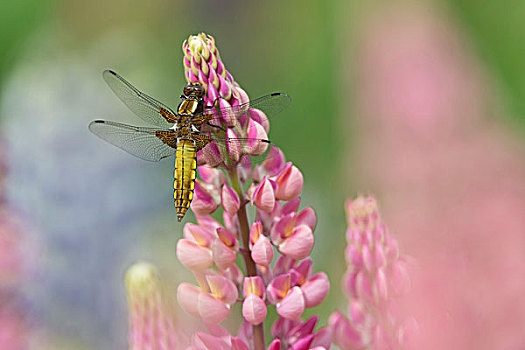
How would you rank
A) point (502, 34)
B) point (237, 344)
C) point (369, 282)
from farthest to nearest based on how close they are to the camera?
point (502, 34) < point (369, 282) < point (237, 344)

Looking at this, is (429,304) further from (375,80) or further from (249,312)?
(375,80)

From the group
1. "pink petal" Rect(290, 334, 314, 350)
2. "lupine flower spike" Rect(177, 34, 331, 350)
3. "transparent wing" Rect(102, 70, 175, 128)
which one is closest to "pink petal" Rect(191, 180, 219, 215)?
"lupine flower spike" Rect(177, 34, 331, 350)

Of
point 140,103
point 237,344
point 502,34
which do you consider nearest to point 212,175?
point 237,344

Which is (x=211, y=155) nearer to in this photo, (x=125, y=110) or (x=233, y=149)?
(x=233, y=149)

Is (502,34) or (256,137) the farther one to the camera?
(502,34)

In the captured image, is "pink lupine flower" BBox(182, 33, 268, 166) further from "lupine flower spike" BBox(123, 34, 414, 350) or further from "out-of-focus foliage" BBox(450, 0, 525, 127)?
"out-of-focus foliage" BBox(450, 0, 525, 127)

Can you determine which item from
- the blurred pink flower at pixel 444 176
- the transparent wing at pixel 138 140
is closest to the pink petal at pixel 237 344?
the blurred pink flower at pixel 444 176
